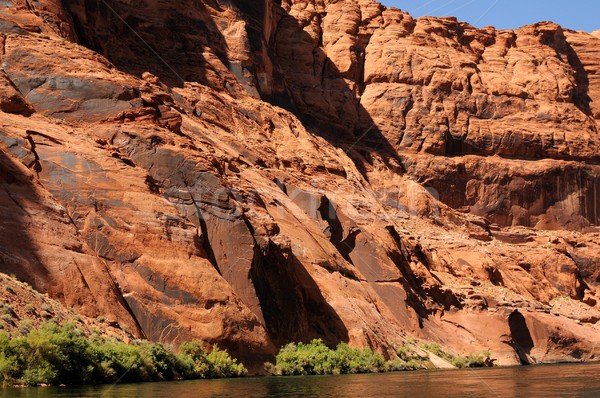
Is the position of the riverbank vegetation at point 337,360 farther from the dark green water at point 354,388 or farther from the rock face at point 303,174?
the dark green water at point 354,388

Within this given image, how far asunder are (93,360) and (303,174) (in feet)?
128

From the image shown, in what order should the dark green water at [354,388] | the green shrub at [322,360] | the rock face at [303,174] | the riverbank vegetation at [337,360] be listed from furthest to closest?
the riverbank vegetation at [337,360], the green shrub at [322,360], the rock face at [303,174], the dark green water at [354,388]

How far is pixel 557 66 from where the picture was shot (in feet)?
362

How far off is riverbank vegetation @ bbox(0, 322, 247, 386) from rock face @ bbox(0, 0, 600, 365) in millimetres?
1461

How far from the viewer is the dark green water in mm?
29622

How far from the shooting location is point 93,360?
32.8 metres

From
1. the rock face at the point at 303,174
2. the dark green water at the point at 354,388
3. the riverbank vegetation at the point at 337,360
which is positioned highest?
the rock face at the point at 303,174

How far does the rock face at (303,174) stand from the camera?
41688mm

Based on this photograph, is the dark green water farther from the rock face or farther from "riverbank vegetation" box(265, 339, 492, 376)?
the rock face

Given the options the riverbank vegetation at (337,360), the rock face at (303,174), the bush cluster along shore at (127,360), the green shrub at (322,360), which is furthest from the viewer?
the riverbank vegetation at (337,360)

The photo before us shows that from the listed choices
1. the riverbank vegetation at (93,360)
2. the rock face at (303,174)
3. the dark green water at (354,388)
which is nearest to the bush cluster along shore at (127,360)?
the riverbank vegetation at (93,360)

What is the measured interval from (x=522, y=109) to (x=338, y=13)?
76.7 ft

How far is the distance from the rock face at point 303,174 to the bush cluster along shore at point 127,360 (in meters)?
1.52

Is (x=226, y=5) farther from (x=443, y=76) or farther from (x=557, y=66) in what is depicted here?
(x=557, y=66)
